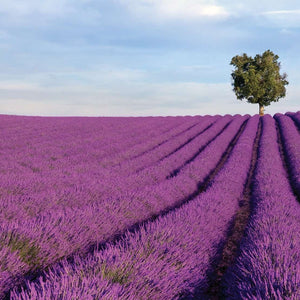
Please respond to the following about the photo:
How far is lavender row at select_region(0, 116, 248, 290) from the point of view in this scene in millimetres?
3760

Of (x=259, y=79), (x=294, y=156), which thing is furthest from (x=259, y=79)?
(x=294, y=156)

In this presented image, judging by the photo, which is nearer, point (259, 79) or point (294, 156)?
point (294, 156)

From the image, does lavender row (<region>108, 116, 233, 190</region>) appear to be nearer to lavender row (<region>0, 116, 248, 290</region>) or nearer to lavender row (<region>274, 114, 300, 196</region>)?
lavender row (<region>0, 116, 248, 290</region>)

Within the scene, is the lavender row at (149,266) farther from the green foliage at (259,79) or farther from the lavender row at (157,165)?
the green foliage at (259,79)

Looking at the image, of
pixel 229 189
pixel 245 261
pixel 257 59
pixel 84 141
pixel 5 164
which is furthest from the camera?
pixel 257 59

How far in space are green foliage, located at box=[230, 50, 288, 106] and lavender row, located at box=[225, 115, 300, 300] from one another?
128ft

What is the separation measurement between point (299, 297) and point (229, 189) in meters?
5.69

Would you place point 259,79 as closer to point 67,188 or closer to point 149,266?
point 67,188

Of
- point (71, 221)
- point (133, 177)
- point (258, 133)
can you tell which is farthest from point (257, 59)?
point (71, 221)

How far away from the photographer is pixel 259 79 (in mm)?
44938

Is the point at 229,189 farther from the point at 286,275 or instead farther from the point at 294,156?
the point at 294,156

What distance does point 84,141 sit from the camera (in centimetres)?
1747

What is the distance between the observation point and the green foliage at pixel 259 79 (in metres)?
44.7

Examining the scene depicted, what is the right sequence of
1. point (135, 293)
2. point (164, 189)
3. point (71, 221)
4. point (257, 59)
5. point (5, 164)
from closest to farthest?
1. point (135, 293)
2. point (71, 221)
3. point (164, 189)
4. point (5, 164)
5. point (257, 59)
